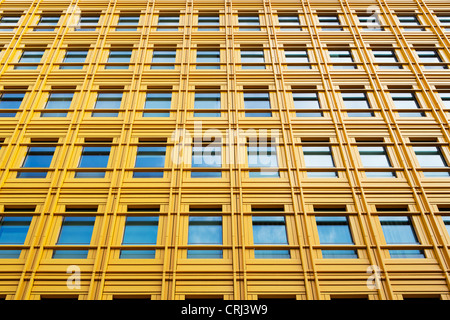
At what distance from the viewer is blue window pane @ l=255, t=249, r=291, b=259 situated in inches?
609

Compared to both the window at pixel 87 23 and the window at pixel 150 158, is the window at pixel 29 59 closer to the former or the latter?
the window at pixel 87 23

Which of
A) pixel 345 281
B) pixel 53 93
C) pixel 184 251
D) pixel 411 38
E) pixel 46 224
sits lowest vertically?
pixel 345 281

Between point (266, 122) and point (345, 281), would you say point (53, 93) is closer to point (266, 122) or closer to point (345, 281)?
point (266, 122)

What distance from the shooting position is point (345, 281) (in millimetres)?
14672

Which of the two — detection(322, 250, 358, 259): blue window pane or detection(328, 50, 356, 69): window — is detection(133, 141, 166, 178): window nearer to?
detection(322, 250, 358, 259): blue window pane

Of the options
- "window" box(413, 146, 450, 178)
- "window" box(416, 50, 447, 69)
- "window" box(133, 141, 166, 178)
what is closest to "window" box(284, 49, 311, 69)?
"window" box(416, 50, 447, 69)

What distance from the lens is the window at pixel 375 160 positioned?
18.0 m

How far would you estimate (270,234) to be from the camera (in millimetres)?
16266

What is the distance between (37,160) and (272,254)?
1271cm

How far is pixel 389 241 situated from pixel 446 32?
16875 millimetres

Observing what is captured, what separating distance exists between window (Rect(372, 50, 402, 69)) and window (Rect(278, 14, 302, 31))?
5.54 meters

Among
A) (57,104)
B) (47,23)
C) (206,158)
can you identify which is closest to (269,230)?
(206,158)

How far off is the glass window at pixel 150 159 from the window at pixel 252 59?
8107mm
